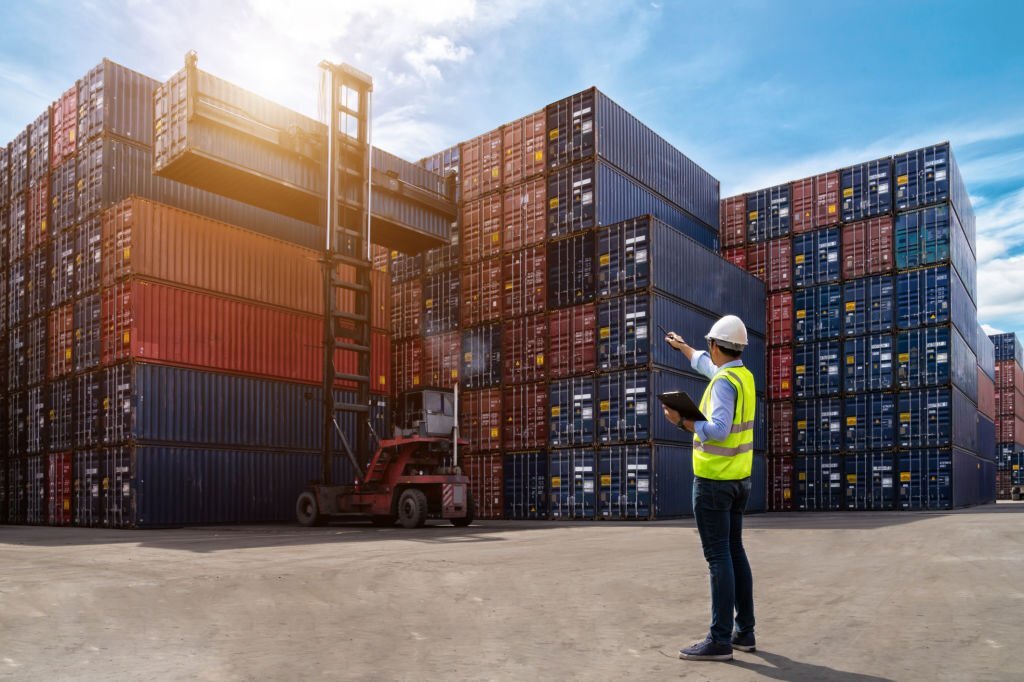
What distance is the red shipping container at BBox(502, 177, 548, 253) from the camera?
28.6 metres

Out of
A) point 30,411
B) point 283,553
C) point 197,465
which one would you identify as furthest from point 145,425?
point 283,553

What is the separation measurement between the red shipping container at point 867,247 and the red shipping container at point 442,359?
14471mm

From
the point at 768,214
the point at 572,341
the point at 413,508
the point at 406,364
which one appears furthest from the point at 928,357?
the point at 413,508

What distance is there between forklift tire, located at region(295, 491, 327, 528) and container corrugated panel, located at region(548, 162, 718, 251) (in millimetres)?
11566

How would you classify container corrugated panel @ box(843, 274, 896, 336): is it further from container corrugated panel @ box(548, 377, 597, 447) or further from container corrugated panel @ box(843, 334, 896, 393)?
container corrugated panel @ box(548, 377, 597, 447)

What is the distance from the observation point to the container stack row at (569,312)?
2594cm

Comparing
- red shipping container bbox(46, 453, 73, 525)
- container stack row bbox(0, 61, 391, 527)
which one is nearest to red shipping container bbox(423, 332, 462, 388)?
container stack row bbox(0, 61, 391, 527)

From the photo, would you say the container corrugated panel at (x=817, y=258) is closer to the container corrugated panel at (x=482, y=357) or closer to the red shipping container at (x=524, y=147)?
the red shipping container at (x=524, y=147)

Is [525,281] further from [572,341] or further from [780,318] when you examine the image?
[780,318]

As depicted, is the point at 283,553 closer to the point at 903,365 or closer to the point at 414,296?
the point at 414,296

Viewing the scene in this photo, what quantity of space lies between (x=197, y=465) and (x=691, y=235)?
63.2ft

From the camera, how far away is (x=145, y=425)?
22.3 m

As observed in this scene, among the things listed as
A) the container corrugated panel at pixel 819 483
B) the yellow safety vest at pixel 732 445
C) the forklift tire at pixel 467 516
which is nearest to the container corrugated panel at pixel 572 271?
the forklift tire at pixel 467 516

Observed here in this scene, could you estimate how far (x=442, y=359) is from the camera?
3034cm
